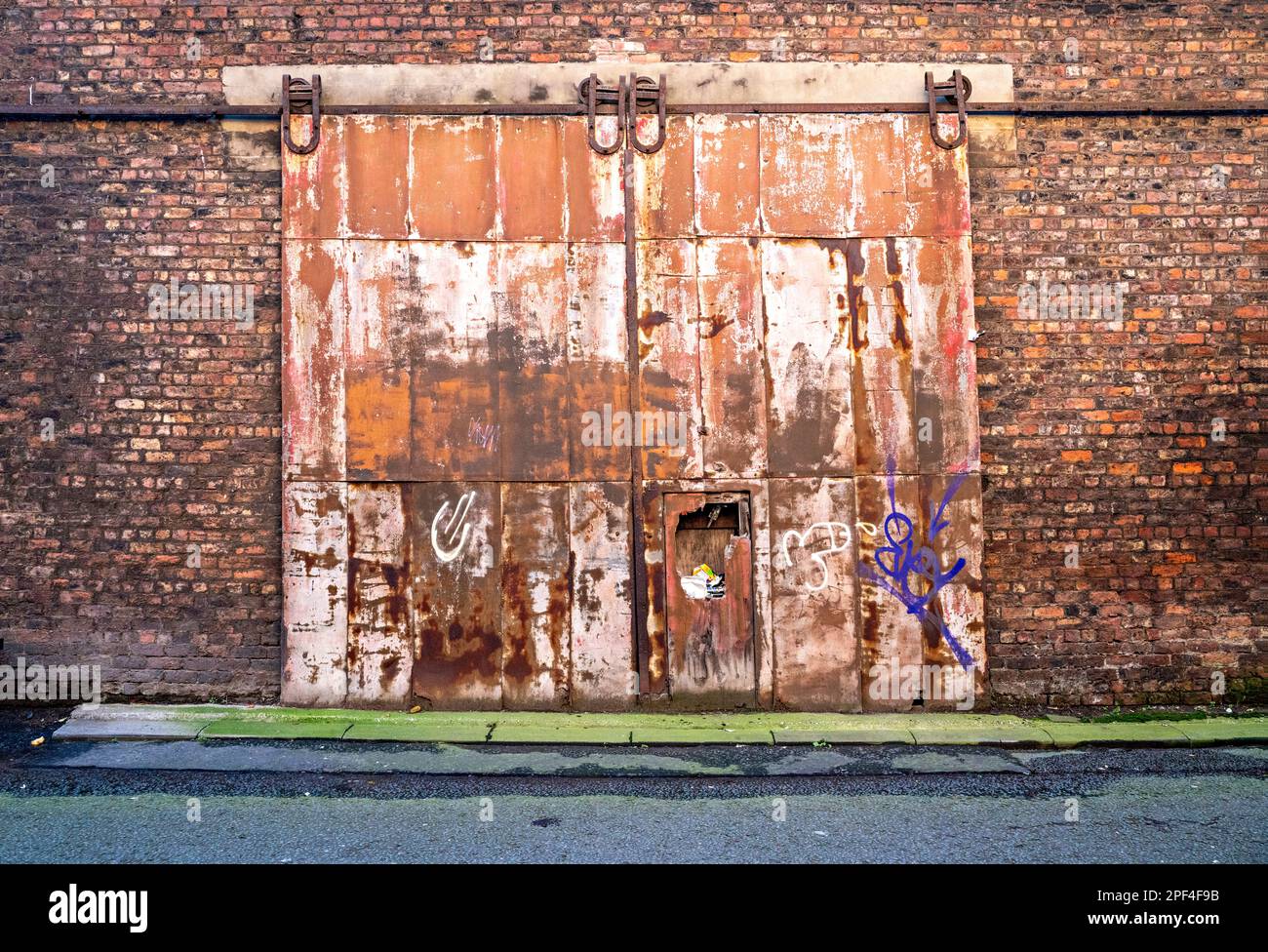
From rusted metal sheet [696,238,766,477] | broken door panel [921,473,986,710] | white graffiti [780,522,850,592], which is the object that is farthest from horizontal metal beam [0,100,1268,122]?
white graffiti [780,522,850,592]

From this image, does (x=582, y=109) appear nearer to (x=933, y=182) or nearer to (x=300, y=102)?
(x=300, y=102)

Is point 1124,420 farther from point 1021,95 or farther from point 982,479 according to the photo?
point 1021,95

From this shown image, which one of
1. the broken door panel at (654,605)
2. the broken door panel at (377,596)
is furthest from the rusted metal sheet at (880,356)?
the broken door panel at (377,596)

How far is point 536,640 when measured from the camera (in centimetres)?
705

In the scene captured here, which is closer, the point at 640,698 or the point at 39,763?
the point at 39,763

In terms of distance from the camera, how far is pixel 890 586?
7109mm

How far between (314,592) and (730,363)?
338cm

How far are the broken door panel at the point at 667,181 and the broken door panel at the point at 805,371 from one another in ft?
2.15

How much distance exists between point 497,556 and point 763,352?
241 centimetres

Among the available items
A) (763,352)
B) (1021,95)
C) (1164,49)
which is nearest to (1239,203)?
(1164,49)

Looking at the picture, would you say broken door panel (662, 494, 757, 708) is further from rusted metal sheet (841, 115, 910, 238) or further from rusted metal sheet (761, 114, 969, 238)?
rusted metal sheet (841, 115, 910, 238)

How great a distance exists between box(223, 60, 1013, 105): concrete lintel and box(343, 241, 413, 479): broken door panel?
1.14 m

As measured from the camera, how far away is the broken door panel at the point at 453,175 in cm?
711

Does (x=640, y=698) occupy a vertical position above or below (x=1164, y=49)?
below
